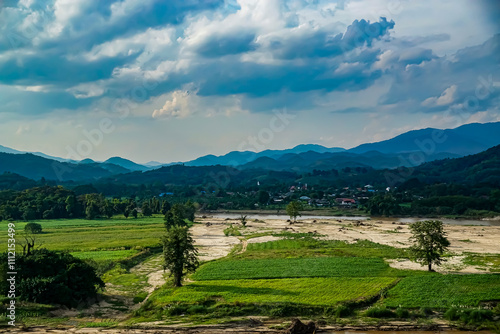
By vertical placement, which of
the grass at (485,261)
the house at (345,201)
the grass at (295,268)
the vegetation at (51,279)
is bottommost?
the grass at (485,261)

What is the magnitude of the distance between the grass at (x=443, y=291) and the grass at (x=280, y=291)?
5.65 feet

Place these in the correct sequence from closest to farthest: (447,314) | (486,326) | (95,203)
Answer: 1. (486,326)
2. (447,314)
3. (95,203)

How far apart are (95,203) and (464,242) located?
88852 mm

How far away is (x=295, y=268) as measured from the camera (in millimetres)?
39656

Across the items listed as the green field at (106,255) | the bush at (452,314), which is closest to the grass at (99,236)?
the green field at (106,255)

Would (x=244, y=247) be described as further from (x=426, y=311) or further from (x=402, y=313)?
(x=426, y=311)

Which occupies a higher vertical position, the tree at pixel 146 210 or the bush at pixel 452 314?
the tree at pixel 146 210

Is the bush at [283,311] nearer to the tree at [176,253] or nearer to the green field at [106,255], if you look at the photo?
the tree at [176,253]

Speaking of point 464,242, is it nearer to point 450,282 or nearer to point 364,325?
point 450,282

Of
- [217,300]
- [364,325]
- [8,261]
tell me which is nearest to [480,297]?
[364,325]

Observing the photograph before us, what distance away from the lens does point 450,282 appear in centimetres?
3284

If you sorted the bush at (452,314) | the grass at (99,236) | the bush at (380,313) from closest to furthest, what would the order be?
the bush at (452,314) < the bush at (380,313) < the grass at (99,236)

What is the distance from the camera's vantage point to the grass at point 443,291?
93.2 ft

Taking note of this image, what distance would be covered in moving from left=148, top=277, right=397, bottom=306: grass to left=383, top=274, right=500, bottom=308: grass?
5.65 ft
